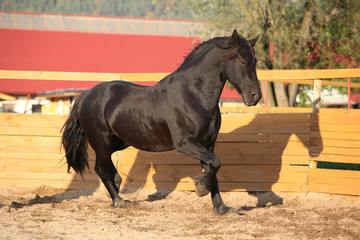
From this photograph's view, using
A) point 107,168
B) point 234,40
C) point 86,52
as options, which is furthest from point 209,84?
point 86,52

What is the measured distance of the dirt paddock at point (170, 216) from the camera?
4418 mm

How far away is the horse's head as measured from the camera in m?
4.95

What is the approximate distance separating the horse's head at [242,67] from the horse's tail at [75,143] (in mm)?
2586

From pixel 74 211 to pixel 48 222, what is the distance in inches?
29.4

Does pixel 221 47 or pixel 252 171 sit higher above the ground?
pixel 221 47

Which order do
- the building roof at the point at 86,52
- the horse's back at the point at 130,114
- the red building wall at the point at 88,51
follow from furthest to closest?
1. the red building wall at the point at 88,51
2. the building roof at the point at 86,52
3. the horse's back at the point at 130,114

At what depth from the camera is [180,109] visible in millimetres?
5336

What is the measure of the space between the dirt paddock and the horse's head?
4.51 feet

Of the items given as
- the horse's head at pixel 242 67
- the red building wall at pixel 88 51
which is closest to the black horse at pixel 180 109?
the horse's head at pixel 242 67

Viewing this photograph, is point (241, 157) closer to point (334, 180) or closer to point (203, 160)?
point (334, 180)

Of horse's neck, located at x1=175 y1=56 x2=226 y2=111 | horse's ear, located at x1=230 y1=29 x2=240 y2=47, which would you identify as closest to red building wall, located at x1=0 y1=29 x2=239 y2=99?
horse's neck, located at x1=175 y1=56 x2=226 y2=111

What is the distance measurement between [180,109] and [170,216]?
1.26 metres

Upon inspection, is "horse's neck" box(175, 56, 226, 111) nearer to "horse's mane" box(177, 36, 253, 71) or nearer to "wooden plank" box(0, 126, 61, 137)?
"horse's mane" box(177, 36, 253, 71)

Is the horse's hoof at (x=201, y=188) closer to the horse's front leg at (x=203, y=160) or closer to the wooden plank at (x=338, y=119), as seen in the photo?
the horse's front leg at (x=203, y=160)
